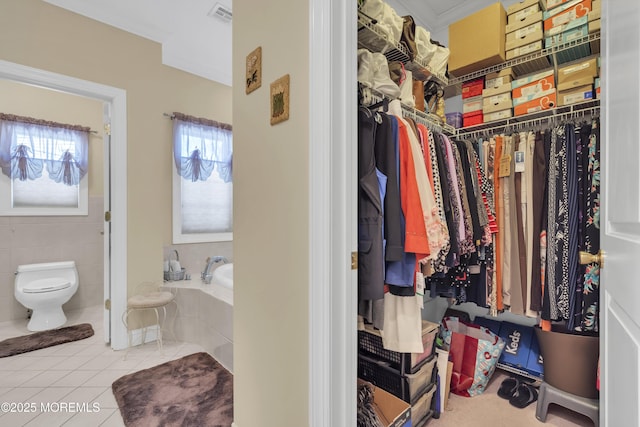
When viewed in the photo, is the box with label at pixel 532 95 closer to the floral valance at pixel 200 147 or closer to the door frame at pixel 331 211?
the door frame at pixel 331 211

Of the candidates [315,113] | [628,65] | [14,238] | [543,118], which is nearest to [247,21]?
[315,113]

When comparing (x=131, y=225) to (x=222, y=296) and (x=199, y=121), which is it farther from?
(x=199, y=121)

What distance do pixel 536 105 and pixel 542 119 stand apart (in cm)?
10

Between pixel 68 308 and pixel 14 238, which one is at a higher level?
pixel 14 238

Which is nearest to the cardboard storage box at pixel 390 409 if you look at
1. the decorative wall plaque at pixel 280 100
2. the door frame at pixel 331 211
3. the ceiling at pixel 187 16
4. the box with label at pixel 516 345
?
the door frame at pixel 331 211

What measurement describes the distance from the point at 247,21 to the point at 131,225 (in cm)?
203

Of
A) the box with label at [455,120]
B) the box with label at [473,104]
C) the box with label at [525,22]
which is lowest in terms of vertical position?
the box with label at [455,120]

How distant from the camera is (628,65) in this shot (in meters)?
0.63

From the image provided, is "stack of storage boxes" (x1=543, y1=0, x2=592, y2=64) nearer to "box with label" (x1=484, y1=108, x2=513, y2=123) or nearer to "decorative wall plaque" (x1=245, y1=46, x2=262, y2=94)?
"box with label" (x1=484, y1=108, x2=513, y2=123)

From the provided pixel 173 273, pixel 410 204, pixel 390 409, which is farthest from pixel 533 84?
pixel 173 273

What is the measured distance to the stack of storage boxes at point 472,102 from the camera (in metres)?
2.13

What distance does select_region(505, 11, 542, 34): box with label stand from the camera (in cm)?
182

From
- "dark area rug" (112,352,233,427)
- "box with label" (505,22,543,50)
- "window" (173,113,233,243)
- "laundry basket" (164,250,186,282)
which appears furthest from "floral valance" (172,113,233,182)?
"box with label" (505,22,543,50)

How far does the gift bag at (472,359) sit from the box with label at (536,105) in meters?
1.49
